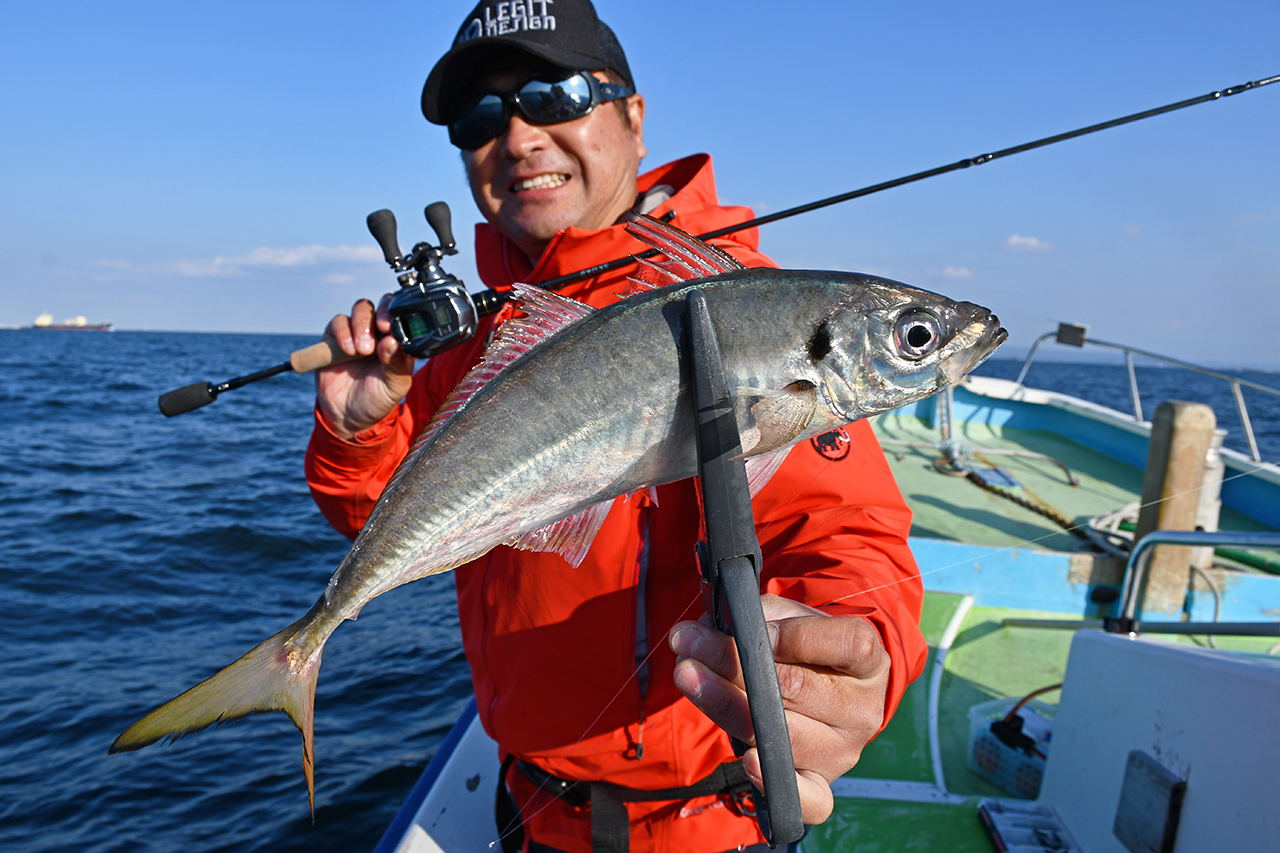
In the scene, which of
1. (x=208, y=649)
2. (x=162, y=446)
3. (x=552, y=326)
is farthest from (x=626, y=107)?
(x=162, y=446)

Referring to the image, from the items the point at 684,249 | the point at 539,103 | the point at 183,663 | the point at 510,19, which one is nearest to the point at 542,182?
the point at 539,103

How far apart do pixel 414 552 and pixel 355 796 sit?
18.3ft

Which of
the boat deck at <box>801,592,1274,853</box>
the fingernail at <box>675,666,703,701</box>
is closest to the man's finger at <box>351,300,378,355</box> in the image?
the fingernail at <box>675,666,703,701</box>

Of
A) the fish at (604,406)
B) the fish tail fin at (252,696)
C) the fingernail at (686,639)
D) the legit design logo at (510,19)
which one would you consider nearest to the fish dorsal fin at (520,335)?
the fish at (604,406)

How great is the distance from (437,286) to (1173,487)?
19.1 ft

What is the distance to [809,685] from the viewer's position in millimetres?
1209

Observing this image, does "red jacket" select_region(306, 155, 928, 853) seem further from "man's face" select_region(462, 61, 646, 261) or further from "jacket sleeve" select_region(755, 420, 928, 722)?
"man's face" select_region(462, 61, 646, 261)

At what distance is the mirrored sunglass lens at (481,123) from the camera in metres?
2.70

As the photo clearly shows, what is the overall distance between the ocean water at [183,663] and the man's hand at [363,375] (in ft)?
14.7

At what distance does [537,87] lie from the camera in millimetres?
2633

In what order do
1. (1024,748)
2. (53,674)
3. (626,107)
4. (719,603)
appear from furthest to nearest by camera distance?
1. (53,674)
2. (1024,748)
3. (626,107)
4. (719,603)

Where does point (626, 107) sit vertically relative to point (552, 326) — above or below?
above

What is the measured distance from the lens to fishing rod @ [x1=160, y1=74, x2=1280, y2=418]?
7.89 feet

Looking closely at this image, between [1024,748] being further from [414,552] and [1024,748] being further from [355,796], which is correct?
[355,796]
